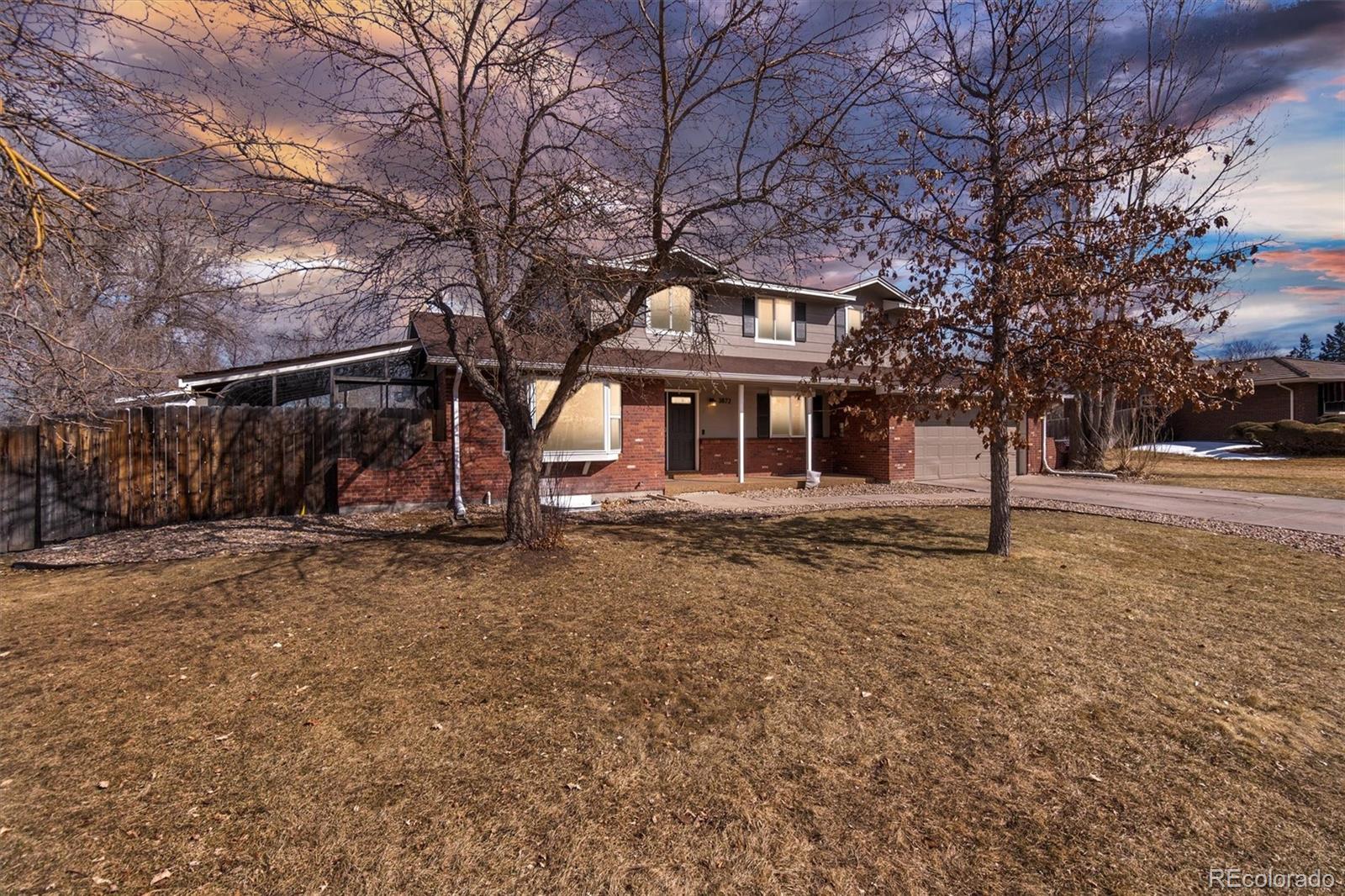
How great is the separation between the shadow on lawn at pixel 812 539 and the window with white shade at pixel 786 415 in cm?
588

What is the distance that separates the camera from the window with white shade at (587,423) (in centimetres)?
1252

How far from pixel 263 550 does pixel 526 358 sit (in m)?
4.23

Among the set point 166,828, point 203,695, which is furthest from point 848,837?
point 203,695

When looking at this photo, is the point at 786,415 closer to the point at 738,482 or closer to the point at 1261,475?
the point at 738,482

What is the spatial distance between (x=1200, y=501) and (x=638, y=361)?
40.4 ft

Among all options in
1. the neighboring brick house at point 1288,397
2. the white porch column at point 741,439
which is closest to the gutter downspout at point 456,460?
the white porch column at point 741,439

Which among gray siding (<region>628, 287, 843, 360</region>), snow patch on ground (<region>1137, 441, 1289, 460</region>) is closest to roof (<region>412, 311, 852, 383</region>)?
gray siding (<region>628, 287, 843, 360</region>)

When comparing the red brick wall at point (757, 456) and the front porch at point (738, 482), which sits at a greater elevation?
the red brick wall at point (757, 456)

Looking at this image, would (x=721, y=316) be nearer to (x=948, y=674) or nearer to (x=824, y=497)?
(x=824, y=497)

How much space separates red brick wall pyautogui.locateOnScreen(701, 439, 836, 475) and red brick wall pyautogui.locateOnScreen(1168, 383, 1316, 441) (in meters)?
25.0

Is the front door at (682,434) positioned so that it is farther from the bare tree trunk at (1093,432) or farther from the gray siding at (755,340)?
the bare tree trunk at (1093,432)

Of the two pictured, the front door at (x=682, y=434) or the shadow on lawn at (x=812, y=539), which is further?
the front door at (x=682, y=434)

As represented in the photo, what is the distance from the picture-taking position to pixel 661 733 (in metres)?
3.58

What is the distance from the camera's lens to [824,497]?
13.6 m
